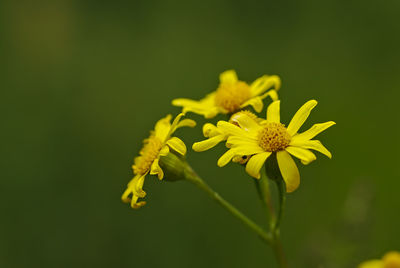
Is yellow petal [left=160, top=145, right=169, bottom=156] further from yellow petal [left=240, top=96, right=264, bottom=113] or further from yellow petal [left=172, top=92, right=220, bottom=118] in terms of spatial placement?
yellow petal [left=240, top=96, right=264, bottom=113]

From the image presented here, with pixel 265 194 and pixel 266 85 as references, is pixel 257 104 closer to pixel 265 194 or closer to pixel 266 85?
pixel 266 85

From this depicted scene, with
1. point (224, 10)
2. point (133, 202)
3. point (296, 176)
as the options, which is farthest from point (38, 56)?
point (296, 176)

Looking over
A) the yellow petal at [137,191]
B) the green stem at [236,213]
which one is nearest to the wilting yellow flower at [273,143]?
the green stem at [236,213]

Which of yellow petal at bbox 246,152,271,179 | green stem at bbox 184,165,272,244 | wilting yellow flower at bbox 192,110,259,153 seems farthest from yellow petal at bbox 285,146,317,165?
green stem at bbox 184,165,272,244

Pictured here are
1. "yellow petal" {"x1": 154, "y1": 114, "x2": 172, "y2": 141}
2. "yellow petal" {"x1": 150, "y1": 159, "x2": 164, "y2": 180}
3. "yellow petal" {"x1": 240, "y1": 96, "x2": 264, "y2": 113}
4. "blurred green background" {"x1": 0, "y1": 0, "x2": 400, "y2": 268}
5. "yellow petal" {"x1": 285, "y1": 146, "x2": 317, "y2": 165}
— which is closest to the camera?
"yellow petal" {"x1": 285, "y1": 146, "x2": 317, "y2": 165}

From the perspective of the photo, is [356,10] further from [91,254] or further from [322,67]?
[91,254]
